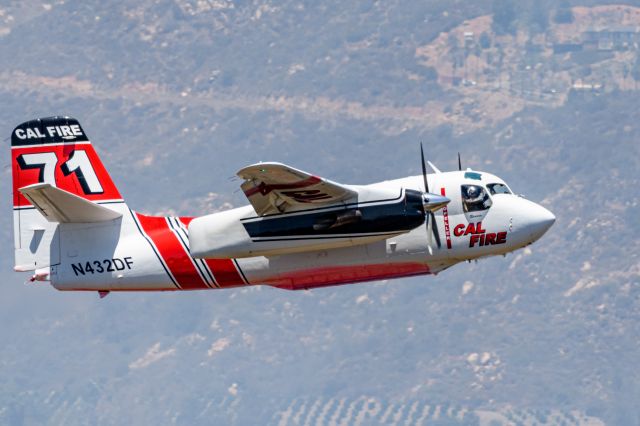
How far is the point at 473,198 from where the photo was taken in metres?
61.8

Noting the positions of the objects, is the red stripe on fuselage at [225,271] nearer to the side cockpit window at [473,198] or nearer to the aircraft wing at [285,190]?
the aircraft wing at [285,190]

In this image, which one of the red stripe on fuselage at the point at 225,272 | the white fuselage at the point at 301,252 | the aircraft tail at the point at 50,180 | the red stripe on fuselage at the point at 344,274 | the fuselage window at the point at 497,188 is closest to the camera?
the white fuselage at the point at 301,252

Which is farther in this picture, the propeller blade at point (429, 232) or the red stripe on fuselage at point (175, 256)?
the red stripe on fuselage at point (175, 256)

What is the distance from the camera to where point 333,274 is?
62469 mm

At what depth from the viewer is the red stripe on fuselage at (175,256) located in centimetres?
6322

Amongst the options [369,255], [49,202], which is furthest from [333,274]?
[49,202]

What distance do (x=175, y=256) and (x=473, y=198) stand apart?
11.3 metres

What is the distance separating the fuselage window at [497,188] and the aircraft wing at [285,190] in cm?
571

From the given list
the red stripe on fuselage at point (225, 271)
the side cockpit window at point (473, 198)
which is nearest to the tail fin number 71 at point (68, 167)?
the red stripe on fuselage at point (225, 271)

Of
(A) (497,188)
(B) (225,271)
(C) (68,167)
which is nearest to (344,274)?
(B) (225,271)

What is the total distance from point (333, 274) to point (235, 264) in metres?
3.68

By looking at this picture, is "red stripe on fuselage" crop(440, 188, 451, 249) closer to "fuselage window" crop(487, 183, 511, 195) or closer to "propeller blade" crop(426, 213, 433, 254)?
"propeller blade" crop(426, 213, 433, 254)

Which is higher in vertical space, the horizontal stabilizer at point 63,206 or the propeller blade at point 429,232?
the horizontal stabilizer at point 63,206

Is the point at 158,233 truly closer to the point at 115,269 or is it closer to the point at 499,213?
the point at 115,269
